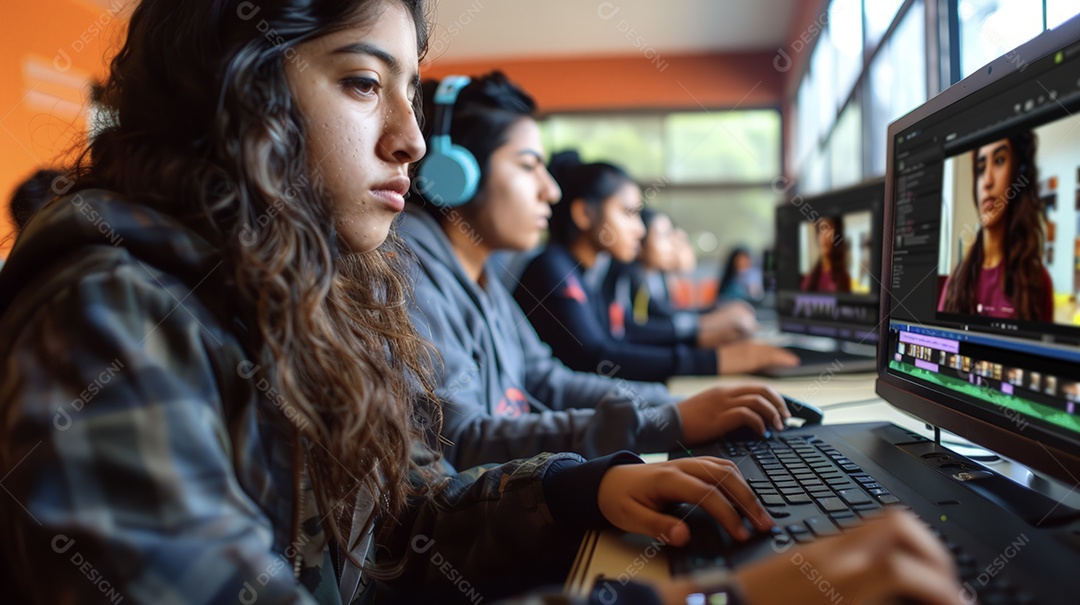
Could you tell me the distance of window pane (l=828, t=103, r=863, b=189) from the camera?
2912 millimetres

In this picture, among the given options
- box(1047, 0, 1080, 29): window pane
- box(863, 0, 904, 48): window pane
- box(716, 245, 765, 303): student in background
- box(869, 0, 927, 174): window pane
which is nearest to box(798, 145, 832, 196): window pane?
box(716, 245, 765, 303): student in background

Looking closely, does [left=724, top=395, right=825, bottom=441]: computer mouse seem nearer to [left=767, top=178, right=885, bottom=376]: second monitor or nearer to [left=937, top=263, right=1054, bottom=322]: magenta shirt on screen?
[left=937, top=263, right=1054, bottom=322]: magenta shirt on screen

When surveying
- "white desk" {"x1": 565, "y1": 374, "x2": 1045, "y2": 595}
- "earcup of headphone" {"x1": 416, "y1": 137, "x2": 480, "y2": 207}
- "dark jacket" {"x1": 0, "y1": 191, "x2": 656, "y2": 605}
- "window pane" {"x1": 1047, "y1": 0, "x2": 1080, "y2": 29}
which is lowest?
"white desk" {"x1": 565, "y1": 374, "x2": 1045, "y2": 595}

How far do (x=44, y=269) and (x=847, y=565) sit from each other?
52cm

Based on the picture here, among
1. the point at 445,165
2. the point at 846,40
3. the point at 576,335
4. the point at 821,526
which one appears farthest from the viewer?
the point at 846,40

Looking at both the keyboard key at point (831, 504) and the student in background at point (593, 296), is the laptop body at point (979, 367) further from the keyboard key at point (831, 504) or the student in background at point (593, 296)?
the student in background at point (593, 296)

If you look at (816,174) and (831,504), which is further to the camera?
(816,174)

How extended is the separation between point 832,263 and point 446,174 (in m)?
0.98

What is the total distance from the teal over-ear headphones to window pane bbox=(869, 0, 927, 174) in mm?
853

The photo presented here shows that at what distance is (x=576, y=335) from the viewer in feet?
6.85

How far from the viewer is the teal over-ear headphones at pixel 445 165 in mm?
1295

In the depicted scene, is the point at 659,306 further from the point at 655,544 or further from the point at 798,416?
the point at 655,544

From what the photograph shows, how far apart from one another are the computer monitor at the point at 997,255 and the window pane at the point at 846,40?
2301 millimetres

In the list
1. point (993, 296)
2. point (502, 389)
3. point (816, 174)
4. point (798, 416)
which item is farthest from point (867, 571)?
point (816, 174)
